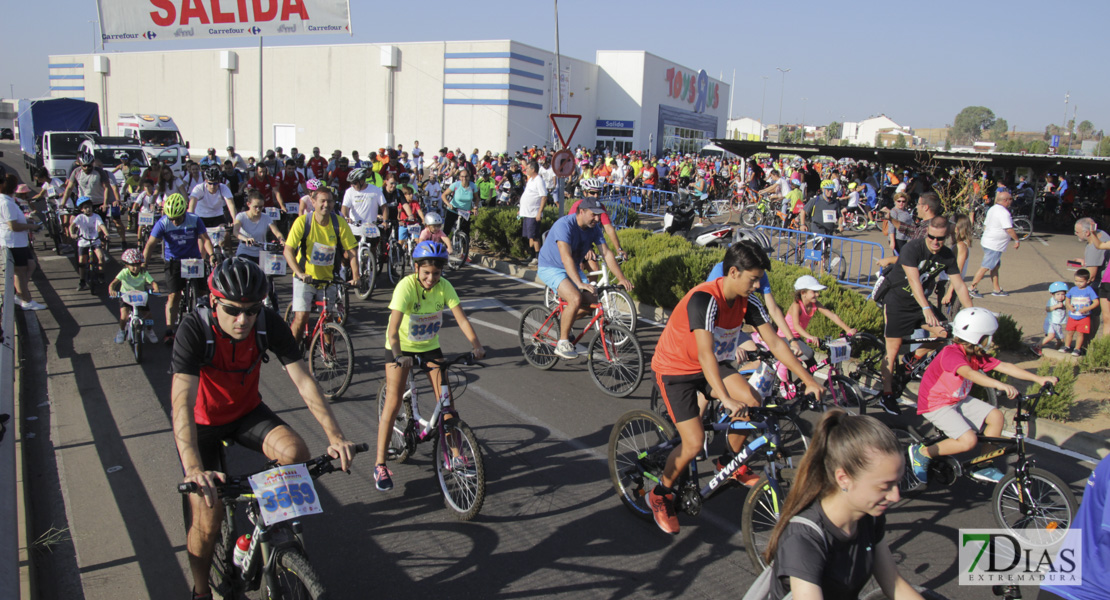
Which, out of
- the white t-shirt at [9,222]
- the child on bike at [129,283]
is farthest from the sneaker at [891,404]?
the white t-shirt at [9,222]

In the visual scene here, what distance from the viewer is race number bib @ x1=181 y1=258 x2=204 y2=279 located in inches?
330

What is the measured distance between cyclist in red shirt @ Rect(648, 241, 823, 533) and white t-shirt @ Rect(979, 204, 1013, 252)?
9.54m

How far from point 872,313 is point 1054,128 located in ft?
484

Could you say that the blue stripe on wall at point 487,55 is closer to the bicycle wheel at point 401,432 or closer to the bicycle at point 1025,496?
the bicycle wheel at point 401,432

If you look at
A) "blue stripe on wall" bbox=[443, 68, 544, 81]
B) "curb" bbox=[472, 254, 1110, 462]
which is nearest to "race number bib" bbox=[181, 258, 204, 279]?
"curb" bbox=[472, 254, 1110, 462]

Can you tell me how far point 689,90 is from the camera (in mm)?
58594

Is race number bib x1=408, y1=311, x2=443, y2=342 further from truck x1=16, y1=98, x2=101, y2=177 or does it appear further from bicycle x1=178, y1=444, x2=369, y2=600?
truck x1=16, y1=98, x2=101, y2=177

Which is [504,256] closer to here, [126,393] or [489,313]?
[489,313]

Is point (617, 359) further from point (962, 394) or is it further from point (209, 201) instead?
point (209, 201)

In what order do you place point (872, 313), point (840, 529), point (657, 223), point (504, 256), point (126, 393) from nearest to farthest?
point (840, 529) < point (126, 393) < point (872, 313) < point (504, 256) < point (657, 223)

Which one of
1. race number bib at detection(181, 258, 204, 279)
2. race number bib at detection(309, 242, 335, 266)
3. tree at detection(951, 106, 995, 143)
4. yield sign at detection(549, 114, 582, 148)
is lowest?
race number bib at detection(181, 258, 204, 279)

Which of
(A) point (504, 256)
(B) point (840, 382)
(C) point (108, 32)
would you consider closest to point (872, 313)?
(B) point (840, 382)

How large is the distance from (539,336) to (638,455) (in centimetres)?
357

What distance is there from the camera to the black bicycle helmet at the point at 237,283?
342cm
